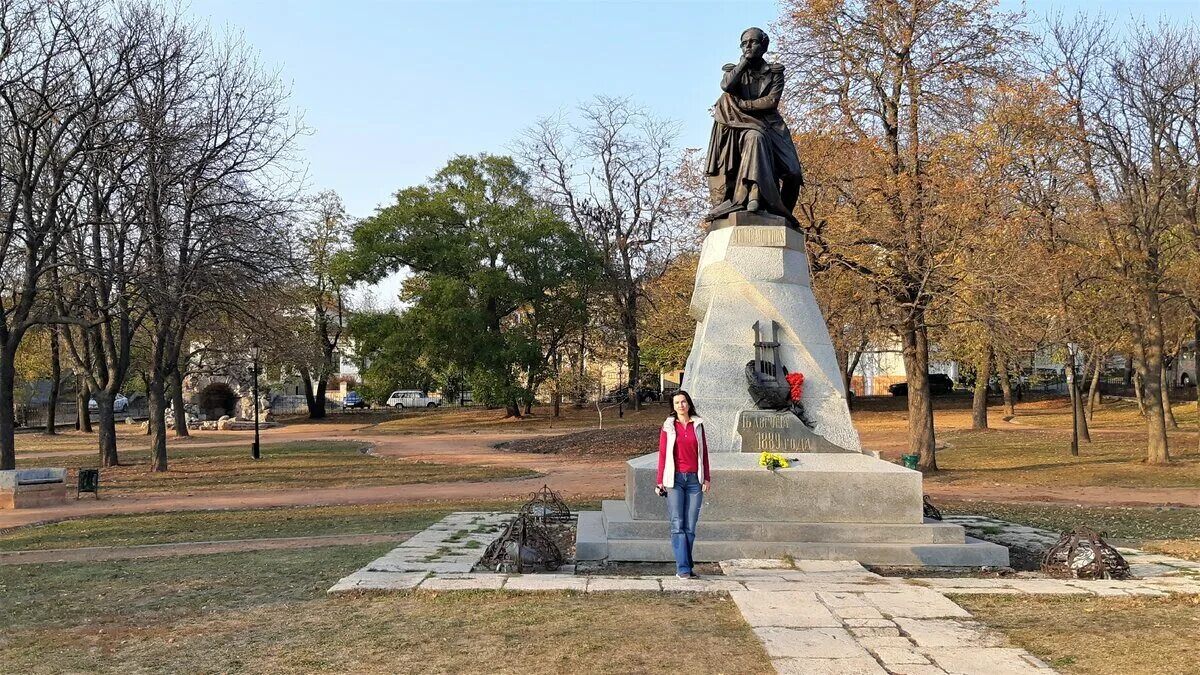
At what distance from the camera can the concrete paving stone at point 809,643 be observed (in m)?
5.38

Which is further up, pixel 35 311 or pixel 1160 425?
pixel 35 311

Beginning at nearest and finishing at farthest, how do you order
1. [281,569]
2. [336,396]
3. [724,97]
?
[281,569]
[724,97]
[336,396]

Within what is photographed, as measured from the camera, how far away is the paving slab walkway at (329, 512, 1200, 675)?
529 cm

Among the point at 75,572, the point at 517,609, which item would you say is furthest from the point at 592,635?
the point at 75,572

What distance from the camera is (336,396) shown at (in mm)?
77375

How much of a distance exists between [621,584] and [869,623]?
2045 mm

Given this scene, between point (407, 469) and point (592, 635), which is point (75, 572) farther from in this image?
point (407, 469)

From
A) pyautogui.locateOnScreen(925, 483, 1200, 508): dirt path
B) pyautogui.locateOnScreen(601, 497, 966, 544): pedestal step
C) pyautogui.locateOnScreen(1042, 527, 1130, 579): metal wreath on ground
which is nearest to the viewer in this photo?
pyautogui.locateOnScreen(1042, 527, 1130, 579): metal wreath on ground

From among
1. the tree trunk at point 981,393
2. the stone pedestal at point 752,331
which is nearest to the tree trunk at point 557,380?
the tree trunk at point 981,393

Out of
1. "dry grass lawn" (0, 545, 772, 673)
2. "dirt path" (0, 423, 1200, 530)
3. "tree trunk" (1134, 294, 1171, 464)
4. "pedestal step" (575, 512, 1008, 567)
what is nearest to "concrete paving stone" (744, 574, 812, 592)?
"dry grass lawn" (0, 545, 772, 673)

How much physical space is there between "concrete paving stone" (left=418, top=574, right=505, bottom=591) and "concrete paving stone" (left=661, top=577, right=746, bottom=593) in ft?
4.42

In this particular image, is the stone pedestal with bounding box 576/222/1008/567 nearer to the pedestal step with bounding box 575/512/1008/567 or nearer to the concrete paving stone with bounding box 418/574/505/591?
the pedestal step with bounding box 575/512/1008/567

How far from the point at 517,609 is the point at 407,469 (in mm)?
18094

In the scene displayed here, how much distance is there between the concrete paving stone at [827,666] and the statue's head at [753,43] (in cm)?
724
